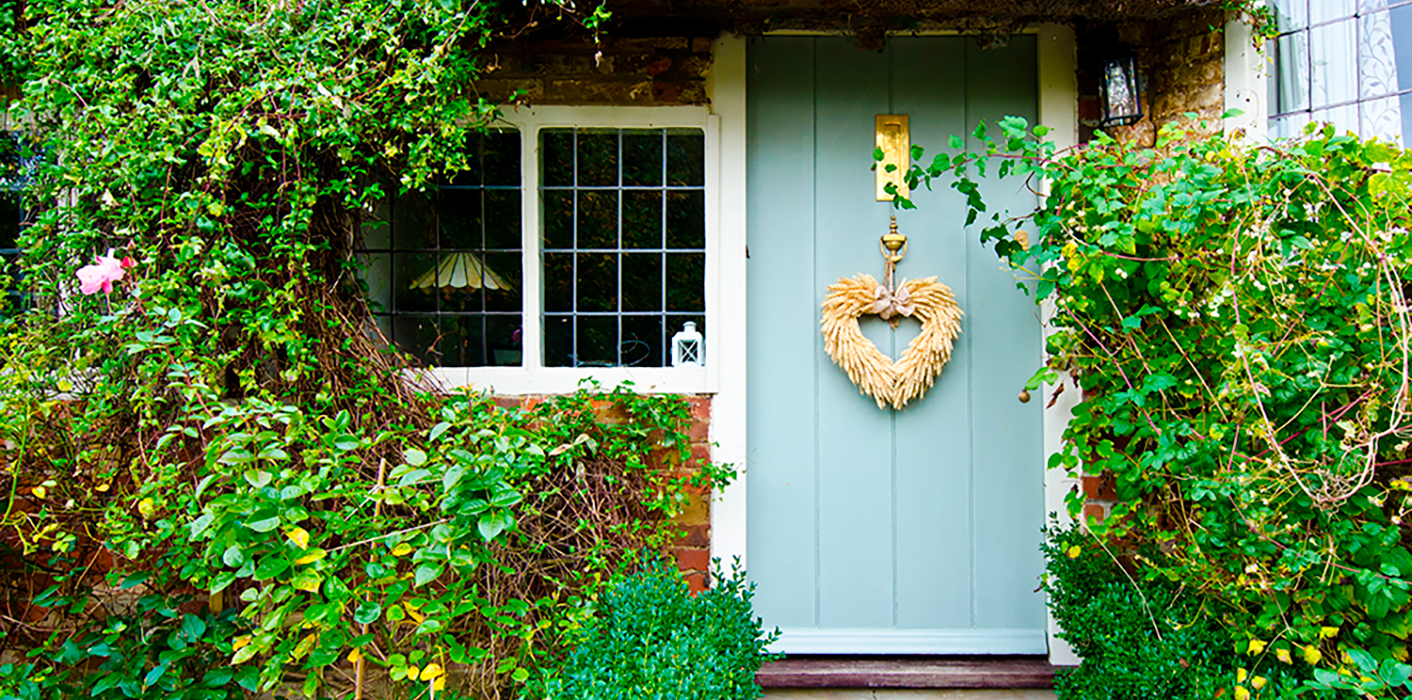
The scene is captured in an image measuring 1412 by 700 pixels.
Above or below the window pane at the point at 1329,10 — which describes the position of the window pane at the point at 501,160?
below

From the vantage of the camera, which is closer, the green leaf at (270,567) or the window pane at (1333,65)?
the green leaf at (270,567)

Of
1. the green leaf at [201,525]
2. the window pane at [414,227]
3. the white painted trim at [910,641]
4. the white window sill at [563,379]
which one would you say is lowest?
the white painted trim at [910,641]

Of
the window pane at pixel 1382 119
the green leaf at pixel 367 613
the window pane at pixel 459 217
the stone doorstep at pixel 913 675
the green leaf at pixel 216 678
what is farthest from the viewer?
the window pane at pixel 459 217

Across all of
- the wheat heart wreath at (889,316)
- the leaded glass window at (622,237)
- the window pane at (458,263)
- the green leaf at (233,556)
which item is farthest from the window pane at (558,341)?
the green leaf at (233,556)

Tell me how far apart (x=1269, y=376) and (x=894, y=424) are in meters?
1.13

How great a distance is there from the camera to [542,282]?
2.54m

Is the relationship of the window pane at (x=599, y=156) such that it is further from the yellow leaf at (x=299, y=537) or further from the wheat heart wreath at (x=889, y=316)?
the yellow leaf at (x=299, y=537)

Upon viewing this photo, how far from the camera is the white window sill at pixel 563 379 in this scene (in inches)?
97.1

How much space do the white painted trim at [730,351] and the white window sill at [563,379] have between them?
0.08m

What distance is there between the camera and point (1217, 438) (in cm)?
179

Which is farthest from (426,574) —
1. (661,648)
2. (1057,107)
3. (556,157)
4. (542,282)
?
(1057,107)

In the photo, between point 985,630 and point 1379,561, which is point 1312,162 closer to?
point 1379,561

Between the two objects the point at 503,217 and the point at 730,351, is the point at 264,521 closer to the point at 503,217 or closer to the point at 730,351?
the point at 503,217

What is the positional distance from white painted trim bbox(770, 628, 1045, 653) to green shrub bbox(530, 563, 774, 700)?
55 centimetres
